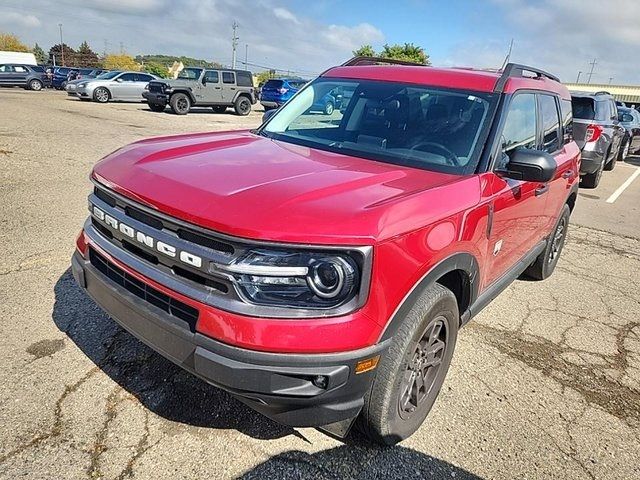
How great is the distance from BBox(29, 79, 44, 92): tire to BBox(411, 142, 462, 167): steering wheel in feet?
116

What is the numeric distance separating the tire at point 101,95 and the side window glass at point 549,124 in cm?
2346

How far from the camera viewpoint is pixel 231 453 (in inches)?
93.2

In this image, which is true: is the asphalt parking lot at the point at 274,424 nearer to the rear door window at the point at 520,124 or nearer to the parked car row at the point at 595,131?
the rear door window at the point at 520,124

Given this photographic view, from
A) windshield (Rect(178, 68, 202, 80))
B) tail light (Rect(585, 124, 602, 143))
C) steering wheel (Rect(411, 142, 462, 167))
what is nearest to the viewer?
steering wheel (Rect(411, 142, 462, 167))

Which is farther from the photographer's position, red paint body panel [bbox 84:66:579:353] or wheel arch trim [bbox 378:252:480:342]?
wheel arch trim [bbox 378:252:480:342]

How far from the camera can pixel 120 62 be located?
81.9m

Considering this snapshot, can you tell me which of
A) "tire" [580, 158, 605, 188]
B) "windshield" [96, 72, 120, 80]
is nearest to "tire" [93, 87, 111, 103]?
"windshield" [96, 72, 120, 80]

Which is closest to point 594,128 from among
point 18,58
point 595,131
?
point 595,131

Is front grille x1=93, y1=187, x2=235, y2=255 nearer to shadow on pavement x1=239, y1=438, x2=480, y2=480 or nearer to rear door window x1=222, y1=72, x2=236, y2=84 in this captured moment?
shadow on pavement x1=239, y1=438, x2=480, y2=480

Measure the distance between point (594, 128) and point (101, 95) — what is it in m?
21.7

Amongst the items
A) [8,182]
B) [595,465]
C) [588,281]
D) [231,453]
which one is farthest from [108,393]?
[8,182]

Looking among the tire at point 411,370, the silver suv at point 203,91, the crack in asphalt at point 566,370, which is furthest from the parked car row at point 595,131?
the silver suv at point 203,91

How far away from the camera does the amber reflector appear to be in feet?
6.41

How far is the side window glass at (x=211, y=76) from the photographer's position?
2092 centimetres
